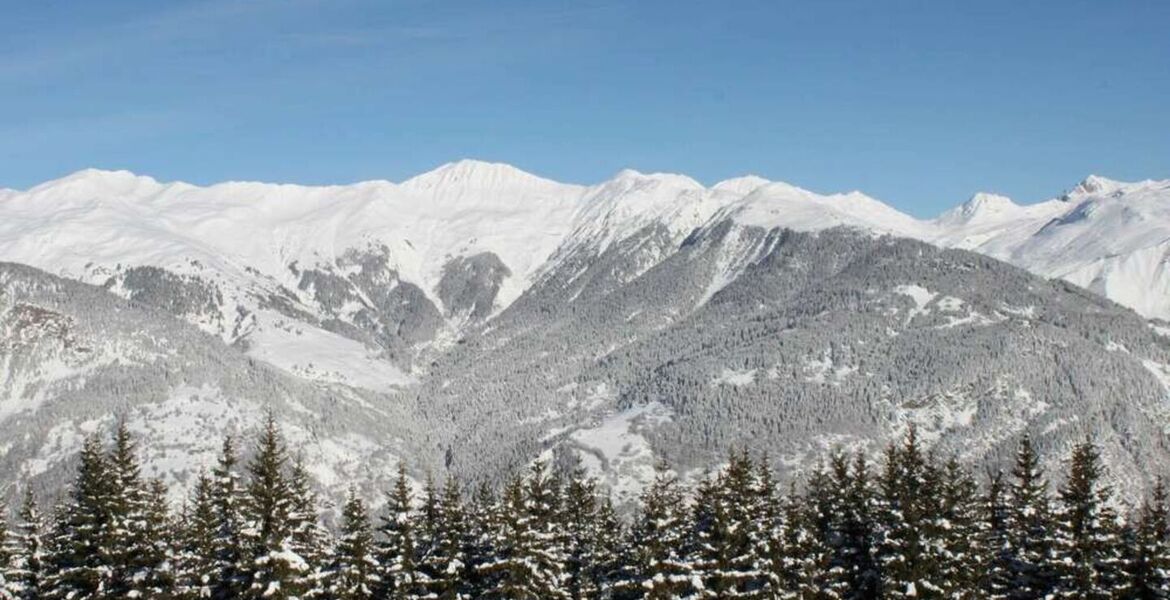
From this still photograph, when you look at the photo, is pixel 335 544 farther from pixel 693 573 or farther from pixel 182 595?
pixel 693 573

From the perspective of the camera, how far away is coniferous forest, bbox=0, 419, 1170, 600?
6028 cm

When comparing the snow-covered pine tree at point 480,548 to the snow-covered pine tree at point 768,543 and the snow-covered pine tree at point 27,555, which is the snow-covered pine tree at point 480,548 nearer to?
the snow-covered pine tree at point 768,543

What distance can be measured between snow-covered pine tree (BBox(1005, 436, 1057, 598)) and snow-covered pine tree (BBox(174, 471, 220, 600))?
147ft

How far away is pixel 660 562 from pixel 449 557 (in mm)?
13228

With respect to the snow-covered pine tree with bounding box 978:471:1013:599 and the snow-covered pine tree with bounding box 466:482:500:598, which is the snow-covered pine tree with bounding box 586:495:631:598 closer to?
the snow-covered pine tree with bounding box 466:482:500:598

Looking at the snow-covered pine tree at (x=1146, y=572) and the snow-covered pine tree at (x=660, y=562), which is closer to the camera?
the snow-covered pine tree at (x=660, y=562)

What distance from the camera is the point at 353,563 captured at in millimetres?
68875

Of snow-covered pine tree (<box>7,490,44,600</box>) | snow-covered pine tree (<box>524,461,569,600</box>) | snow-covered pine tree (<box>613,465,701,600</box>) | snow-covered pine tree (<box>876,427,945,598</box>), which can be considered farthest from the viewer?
snow-covered pine tree (<box>7,490,44,600</box>)

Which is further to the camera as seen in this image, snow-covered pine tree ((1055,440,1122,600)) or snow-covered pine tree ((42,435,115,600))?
snow-covered pine tree ((1055,440,1122,600))

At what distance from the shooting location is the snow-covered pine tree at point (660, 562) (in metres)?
61.9

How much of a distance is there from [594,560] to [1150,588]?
32.5 meters

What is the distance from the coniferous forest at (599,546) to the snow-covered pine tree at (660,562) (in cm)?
11

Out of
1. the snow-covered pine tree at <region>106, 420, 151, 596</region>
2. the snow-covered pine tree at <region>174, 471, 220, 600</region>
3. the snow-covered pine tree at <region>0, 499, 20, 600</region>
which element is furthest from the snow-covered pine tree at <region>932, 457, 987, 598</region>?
the snow-covered pine tree at <region>0, 499, 20, 600</region>

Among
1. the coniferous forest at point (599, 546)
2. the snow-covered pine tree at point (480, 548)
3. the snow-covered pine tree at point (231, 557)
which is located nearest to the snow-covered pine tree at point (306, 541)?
the coniferous forest at point (599, 546)
